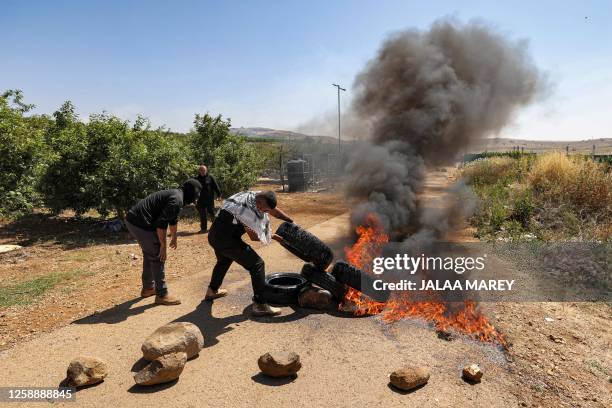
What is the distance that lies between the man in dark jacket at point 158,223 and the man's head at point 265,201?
1020 mm

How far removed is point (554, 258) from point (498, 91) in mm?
4933

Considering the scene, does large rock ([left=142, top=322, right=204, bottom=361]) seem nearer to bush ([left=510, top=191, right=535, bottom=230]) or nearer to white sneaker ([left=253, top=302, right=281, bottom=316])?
white sneaker ([left=253, top=302, right=281, bottom=316])

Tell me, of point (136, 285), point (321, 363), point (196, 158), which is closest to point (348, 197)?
point (136, 285)

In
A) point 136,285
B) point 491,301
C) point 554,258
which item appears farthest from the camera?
point 554,258

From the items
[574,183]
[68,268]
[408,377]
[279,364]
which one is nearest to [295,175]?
[574,183]

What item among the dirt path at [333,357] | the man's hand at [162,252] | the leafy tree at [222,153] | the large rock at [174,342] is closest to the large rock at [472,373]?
the dirt path at [333,357]

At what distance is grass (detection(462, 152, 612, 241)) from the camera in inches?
363

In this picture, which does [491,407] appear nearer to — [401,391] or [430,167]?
[401,391]

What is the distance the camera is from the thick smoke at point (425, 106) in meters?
8.60

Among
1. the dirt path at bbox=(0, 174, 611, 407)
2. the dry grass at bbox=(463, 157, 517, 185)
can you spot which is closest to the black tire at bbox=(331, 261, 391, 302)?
the dirt path at bbox=(0, 174, 611, 407)

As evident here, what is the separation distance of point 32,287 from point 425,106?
8877 mm

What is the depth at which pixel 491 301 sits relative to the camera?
5.67 meters

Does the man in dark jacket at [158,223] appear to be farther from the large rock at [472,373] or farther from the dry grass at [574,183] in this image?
the dry grass at [574,183]

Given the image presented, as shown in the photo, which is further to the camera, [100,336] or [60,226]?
[60,226]
